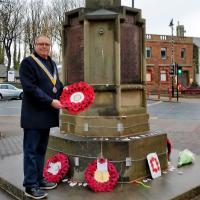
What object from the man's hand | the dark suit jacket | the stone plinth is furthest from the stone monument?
the man's hand

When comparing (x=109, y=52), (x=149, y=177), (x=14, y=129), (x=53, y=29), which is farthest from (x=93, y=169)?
(x=53, y=29)

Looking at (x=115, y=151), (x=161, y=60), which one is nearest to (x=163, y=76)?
(x=161, y=60)

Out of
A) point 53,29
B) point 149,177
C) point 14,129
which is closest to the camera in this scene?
point 149,177

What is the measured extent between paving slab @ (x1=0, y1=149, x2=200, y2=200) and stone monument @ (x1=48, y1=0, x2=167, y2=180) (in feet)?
0.97

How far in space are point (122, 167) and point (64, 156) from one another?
0.92m

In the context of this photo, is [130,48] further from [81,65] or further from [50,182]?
[50,182]

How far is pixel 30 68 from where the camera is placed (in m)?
4.30

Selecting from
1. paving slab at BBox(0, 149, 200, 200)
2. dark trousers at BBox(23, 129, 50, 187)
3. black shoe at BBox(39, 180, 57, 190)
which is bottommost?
paving slab at BBox(0, 149, 200, 200)

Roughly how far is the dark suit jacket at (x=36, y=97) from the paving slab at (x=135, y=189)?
0.99m

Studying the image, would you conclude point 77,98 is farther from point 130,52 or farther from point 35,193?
point 130,52

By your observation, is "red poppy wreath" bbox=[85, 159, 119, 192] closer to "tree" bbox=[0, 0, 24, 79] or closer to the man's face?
the man's face

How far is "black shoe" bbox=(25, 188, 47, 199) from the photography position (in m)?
4.41

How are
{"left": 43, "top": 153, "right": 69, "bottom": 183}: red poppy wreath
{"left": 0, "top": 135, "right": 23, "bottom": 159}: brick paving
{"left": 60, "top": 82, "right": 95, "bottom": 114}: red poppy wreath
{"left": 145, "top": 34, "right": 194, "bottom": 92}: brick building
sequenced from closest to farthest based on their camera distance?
{"left": 60, "top": 82, "right": 95, "bottom": 114}: red poppy wreath, {"left": 43, "top": 153, "right": 69, "bottom": 183}: red poppy wreath, {"left": 0, "top": 135, "right": 23, "bottom": 159}: brick paving, {"left": 145, "top": 34, "right": 194, "bottom": 92}: brick building

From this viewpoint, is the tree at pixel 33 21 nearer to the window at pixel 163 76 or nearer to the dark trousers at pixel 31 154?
the window at pixel 163 76
